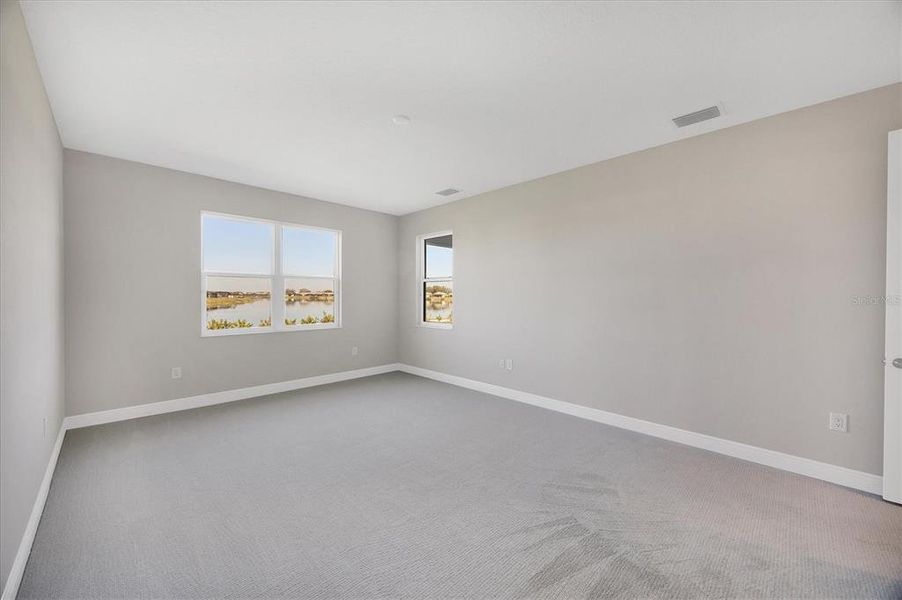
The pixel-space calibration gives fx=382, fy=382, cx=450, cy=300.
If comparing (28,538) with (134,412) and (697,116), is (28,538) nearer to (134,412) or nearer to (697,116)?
(134,412)

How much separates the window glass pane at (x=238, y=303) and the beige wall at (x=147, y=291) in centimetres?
17

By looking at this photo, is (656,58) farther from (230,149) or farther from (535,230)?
(230,149)

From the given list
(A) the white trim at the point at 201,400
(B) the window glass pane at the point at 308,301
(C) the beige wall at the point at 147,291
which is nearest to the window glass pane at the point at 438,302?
(A) the white trim at the point at 201,400

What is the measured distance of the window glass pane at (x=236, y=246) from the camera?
4.50 meters

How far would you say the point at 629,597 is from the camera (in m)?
1.61

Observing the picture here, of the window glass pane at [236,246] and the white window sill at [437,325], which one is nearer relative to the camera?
the window glass pane at [236,246]

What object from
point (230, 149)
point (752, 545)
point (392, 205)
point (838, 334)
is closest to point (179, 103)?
point (230, 149)

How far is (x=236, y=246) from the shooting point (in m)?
4.71

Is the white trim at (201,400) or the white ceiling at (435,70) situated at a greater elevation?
the white ceiling at (435,70)

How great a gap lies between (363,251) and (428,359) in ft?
6.39

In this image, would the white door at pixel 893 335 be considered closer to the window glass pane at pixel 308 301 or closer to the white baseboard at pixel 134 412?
the white baseboard at pixel 134 412

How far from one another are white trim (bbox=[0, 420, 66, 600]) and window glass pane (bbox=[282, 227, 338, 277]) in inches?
118

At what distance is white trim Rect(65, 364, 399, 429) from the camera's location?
3686mm

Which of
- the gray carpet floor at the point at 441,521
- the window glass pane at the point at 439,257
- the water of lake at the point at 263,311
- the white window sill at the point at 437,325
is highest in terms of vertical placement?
the window glass pane at the point at 439,257
